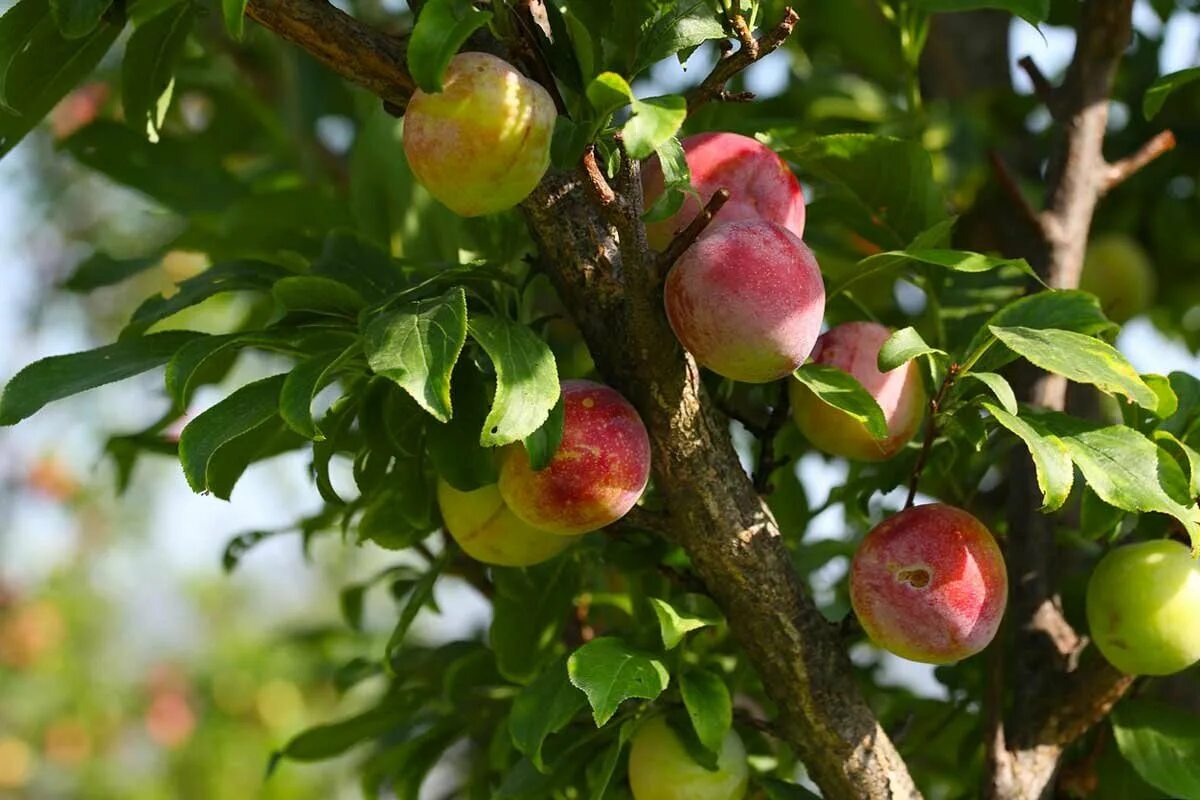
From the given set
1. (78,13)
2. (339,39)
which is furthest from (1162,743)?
(78,13)

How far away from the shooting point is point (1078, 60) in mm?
1051

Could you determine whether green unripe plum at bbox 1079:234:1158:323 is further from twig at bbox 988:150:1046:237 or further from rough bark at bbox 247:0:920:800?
rough bark at bbox 247:0:920:800

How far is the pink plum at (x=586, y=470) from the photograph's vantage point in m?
0.66

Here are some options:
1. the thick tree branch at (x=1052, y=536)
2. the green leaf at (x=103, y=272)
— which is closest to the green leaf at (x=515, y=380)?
the thick tree branch at (x=1052, y=536)

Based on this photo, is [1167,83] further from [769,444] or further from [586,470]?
[586,470]

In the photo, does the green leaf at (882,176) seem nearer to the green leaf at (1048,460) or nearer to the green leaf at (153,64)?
the green leaf at (1048,460)

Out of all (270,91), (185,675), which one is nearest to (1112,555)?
(270,91)

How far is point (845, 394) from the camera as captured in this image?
69 cm

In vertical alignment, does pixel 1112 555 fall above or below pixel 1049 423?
below

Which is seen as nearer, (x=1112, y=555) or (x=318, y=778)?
(x=1112, y=555)

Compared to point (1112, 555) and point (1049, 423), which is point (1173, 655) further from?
point (1049, 423)

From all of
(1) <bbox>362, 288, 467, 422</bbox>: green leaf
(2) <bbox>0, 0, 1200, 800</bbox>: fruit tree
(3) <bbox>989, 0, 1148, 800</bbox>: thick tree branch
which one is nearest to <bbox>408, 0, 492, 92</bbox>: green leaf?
(2) <bbox>0, 0, 1200, 800</bbox>: fruit tree

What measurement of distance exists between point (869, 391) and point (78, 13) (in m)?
0.48

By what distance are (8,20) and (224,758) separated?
2.40 m
